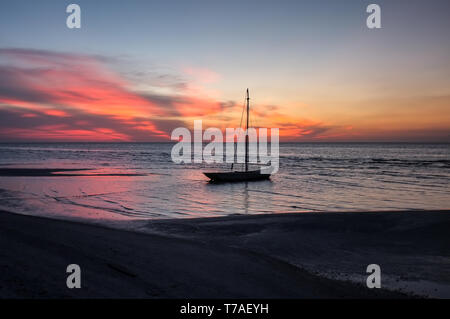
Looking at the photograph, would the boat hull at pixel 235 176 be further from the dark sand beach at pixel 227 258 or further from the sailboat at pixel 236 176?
the dark sand beach at pixel 227 258

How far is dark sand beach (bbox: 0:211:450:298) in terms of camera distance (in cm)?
705

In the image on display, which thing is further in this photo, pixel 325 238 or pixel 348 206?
pixel 348 206

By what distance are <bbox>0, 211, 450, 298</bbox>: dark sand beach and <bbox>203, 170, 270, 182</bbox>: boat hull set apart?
2319cm

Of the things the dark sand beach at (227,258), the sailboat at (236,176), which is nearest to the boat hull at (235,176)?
the sailboat at (236,176)

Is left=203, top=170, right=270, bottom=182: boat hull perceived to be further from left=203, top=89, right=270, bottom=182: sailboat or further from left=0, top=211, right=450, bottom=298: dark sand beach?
left=0, top=211, right=450, bottom=298: dark sand beach

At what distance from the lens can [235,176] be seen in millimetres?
40969

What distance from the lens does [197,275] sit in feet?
26.4

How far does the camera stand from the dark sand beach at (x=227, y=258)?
23.1ft

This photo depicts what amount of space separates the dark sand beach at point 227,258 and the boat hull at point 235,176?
23.2 m
